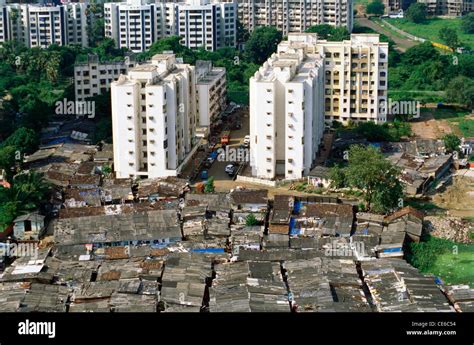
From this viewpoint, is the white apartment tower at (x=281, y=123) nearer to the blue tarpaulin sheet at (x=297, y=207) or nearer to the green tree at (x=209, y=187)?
the green tree at (x=209, y=187)

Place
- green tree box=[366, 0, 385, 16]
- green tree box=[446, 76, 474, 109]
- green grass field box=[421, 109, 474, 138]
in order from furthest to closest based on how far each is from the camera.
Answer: green tree box=[366, 0, 385, 16]
green tree box=[446, 76, 474, 109]
green grass field box=[421, 109, 474, 138]

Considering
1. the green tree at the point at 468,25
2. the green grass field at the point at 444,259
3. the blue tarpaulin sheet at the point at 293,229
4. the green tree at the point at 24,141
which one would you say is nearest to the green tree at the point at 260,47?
the green tree at the point at 468,25

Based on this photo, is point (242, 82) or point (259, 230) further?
point (242, 82)

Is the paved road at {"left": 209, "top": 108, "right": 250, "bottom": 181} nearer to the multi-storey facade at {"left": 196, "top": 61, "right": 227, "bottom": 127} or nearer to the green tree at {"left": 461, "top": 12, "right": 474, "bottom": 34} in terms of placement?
the multi-storey facade at {"left": 196, "top": 61, "right": 227, "bottom": 127}

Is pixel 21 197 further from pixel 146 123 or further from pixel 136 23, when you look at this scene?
pixel 136 23

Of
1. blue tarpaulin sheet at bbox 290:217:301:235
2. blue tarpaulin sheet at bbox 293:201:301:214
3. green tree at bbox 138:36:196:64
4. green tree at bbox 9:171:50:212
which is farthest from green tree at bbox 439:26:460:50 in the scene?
green tree at bbox 9:171:50:212
